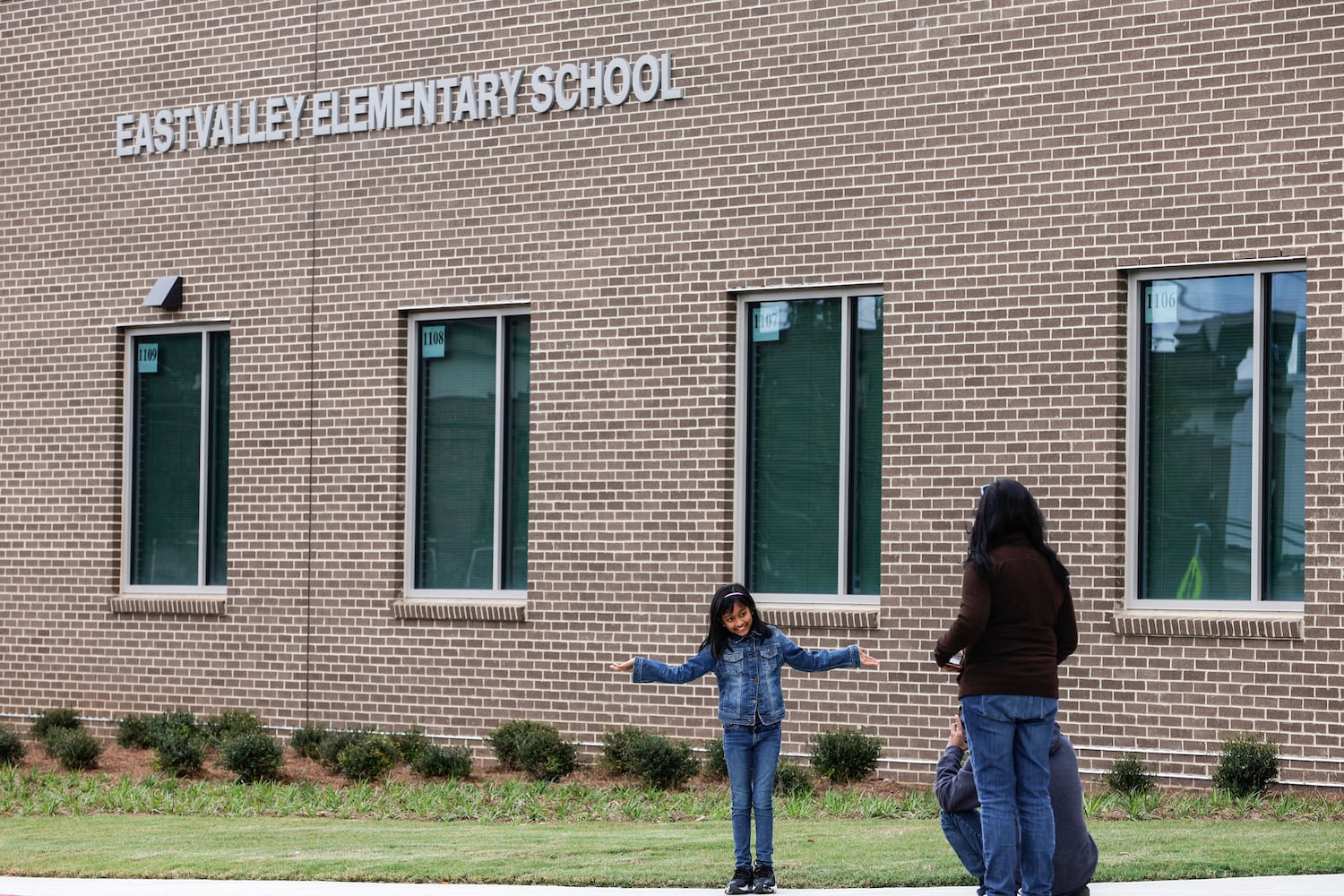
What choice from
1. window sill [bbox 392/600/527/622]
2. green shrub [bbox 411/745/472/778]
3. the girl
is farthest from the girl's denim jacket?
window sill [bbox 392/600/527/622]

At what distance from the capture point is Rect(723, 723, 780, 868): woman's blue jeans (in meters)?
9.78

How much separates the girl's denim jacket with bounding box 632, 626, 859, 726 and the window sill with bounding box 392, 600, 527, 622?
21.9 feet

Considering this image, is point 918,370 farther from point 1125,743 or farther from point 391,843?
point 391,843

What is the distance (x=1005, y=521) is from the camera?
8.55 metres

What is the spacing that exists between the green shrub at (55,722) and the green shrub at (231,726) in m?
1.77

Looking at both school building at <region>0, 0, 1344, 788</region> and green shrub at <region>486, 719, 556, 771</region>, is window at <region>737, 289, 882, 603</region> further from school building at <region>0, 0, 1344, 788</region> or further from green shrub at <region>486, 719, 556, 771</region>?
green shrub at <region>486, 719, 556, 771</region>

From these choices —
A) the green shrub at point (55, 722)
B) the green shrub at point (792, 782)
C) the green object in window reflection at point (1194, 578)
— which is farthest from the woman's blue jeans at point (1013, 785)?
the green shrub at point (55, 722)

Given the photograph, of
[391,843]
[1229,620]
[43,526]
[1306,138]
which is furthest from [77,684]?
[1306,138]

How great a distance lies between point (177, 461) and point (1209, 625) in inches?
378

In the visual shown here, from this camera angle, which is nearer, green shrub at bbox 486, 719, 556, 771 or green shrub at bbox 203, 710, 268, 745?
green shrub at bbox 486, 719, 556, 771

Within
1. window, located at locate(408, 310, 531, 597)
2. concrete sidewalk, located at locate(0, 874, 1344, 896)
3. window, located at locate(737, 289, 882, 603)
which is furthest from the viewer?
window, located at locate(408, 310, 531, 597)

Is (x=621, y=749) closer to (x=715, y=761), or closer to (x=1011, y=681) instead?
(x=715, y=761)

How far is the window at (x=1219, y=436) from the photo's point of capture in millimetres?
13781

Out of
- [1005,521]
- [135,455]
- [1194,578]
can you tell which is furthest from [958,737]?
[135,455]
